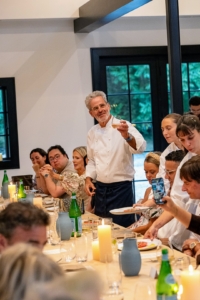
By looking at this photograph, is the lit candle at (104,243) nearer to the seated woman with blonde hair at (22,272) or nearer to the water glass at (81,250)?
the water glass at (81,250)

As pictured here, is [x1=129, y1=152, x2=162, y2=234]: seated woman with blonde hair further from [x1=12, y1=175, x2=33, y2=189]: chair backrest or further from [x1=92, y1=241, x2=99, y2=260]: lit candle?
[x1=12, y1=175, x2=33, y2=189]: chair backrest

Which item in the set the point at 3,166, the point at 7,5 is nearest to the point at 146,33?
the point at 7,5

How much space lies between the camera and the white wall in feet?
25.2

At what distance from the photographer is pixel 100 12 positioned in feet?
22.7

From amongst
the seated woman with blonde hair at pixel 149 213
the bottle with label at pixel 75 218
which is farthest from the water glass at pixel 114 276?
the seated woman with blonde hair at pixel 149 213

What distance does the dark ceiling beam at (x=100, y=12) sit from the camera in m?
6.32

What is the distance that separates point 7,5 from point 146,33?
6.31ft

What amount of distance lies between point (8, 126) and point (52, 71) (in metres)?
0.92

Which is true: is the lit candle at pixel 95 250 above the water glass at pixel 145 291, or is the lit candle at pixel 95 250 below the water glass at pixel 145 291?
below

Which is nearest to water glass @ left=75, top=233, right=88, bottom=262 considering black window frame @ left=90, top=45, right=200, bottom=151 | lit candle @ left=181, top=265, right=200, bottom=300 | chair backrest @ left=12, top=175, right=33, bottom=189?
lit candle @ left=181, top=265, right=200, bottom=300

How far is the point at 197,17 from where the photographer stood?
26.9 ft

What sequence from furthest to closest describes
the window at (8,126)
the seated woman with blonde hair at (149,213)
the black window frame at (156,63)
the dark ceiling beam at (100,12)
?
the black window frame at (156,63), the window at (8,126), the dark ceiling beam at (100,12), the seated woman with blonde hair at (149,213)

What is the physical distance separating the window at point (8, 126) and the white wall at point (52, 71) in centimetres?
7

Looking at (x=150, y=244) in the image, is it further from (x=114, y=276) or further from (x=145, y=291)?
(x=145, y=291)
